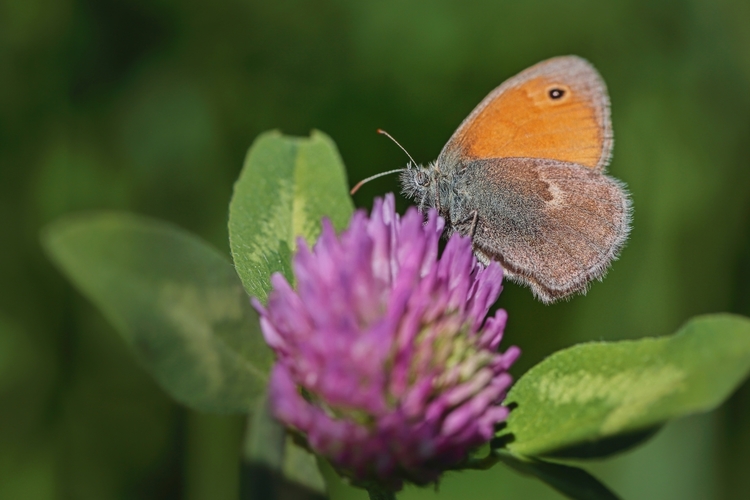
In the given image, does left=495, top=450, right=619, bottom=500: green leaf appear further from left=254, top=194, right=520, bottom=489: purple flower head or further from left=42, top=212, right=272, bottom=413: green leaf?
left=42, top=212, right=272, bottom=413: green leaf

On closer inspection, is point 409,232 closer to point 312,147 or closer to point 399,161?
point 312,147

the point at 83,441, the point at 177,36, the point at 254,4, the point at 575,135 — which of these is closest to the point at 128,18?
the point at 177,36

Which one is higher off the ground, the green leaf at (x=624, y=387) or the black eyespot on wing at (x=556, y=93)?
the black eyespot on wing at (x=556, y=93)

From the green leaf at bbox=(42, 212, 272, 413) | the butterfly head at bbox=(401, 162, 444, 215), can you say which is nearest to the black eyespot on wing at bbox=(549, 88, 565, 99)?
the butterfly head at bbox=(401, 162, 444, 215)

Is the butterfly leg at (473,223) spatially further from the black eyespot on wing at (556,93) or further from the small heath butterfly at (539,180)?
the black eyespot on wing at (556,93)

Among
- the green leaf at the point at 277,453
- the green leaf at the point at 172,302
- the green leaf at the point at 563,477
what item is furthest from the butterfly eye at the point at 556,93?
the green leaf at the point at 277,453

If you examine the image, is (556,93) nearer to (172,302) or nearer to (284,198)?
(284,198)

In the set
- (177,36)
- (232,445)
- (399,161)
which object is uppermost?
(177,36)

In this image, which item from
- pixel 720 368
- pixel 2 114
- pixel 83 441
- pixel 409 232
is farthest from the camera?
pixel 2 114
